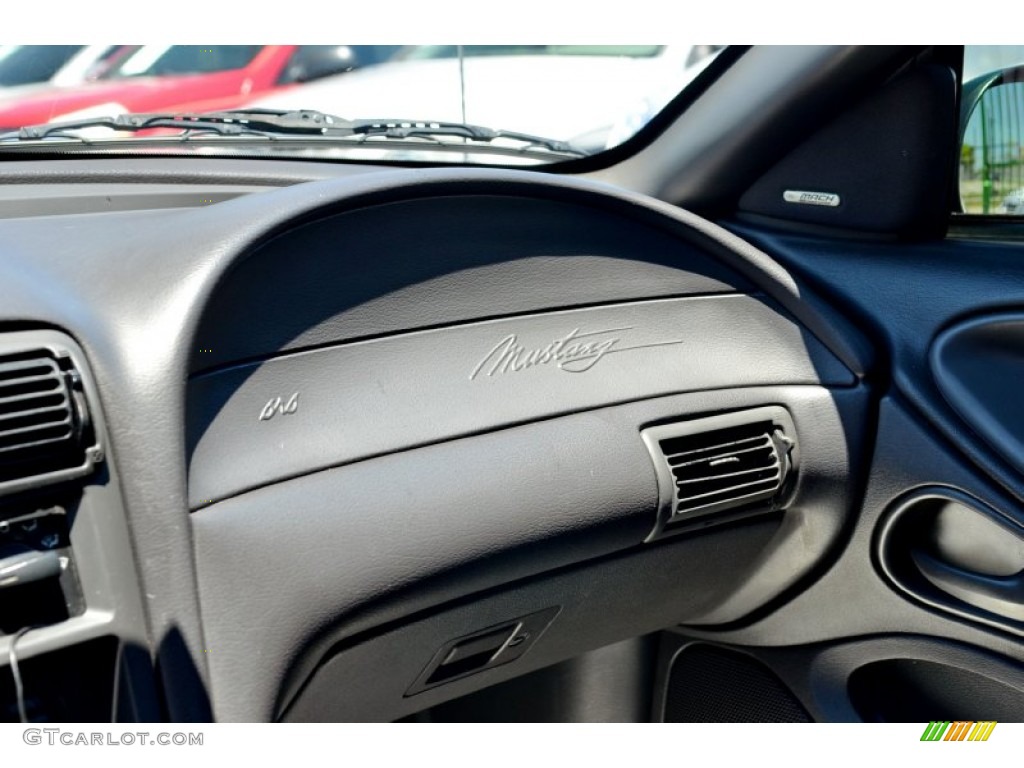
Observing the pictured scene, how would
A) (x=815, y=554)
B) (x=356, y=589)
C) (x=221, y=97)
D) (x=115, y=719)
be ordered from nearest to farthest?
(x=115, y=719) → (x=356, y=589) → (x=815, y=554) → (x=221, y=97)

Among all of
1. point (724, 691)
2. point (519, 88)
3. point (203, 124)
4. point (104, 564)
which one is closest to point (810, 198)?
point (519, 88)

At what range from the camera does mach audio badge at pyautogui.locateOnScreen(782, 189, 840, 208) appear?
7.48 feet

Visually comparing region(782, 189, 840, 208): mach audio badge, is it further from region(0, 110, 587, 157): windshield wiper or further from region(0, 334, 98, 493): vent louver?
region(0, 334, 98, 493): vent louver

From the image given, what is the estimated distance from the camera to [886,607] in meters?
2.03

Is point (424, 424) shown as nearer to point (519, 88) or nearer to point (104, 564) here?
point (104, 564)

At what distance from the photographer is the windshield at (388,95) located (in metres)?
2.14

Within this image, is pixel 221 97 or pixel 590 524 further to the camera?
pixel 221 97

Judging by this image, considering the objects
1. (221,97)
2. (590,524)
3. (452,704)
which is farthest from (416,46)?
(452,704)

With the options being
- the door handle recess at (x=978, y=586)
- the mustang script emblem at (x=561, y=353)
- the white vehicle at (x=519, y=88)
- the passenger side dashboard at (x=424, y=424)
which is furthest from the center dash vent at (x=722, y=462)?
the white vehicle at (x=519, y=88)

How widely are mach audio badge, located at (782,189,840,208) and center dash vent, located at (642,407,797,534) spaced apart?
55 cm

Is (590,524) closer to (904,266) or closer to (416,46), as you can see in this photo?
(904,266)

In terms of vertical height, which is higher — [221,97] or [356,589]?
[221,97]

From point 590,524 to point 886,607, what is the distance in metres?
0.67

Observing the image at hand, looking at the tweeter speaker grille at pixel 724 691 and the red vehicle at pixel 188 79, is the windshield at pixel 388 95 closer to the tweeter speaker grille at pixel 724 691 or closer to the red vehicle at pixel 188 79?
the red vehicle at pixel 188 79
